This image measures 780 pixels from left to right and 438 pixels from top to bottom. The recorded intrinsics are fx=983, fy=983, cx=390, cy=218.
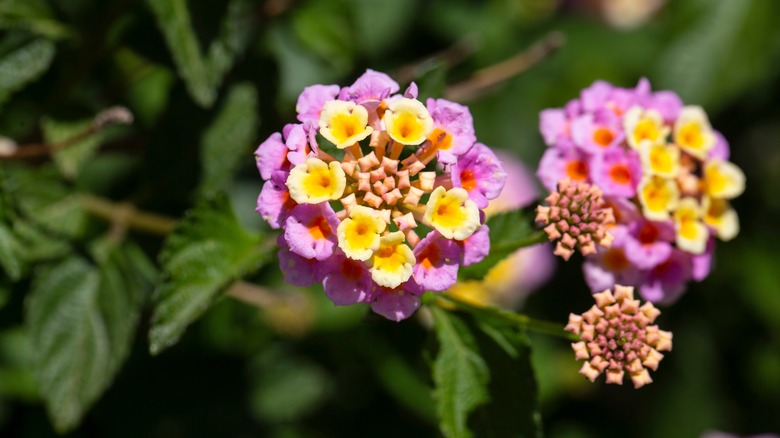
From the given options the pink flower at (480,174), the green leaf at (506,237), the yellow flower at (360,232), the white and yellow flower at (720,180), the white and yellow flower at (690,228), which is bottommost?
the green leaf at (506,237)

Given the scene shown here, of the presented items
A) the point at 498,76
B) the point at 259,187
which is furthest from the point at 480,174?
the point at 259,187

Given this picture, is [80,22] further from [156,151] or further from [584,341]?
[584,341]

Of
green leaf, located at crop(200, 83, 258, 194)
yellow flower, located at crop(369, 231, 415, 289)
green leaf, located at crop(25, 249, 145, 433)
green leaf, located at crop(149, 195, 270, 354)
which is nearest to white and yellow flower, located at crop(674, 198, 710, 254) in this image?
yellow flower, located at crop(369, 231, 415, 289)

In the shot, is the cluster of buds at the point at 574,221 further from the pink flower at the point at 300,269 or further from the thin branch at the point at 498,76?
the thin branch at the point at 498,76

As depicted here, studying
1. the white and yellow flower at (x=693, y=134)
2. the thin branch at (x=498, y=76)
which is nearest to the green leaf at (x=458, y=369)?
the white and yellow flower at (x=693, y=134)

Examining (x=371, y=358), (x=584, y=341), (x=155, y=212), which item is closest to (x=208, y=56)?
(x=155, y=212)

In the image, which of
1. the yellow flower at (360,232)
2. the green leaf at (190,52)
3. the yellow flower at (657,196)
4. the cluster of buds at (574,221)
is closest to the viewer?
the yellow flower at (360,232)

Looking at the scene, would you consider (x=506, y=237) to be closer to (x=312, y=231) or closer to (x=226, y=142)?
(x=312, y=231)
